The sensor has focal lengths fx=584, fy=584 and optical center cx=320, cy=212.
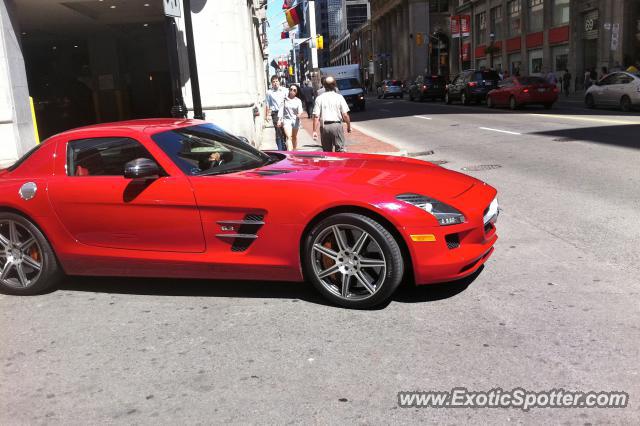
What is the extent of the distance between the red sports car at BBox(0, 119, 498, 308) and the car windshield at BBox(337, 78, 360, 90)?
32.0 m

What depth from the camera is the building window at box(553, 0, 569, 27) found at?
41406mm

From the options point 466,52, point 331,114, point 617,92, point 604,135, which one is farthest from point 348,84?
point 466,52

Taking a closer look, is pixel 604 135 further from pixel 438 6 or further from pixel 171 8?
pixel 438 6

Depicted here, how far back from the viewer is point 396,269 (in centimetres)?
408

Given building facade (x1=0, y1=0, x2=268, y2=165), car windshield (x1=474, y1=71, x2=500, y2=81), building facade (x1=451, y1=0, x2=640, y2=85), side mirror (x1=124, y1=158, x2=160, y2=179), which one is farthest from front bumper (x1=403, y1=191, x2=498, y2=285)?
building facade (x1=451, y1=0, x2=640, y2=85)

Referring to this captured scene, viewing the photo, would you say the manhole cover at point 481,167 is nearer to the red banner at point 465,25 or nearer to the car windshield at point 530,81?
the car windshield at point 530,81

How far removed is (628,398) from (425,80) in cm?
3960

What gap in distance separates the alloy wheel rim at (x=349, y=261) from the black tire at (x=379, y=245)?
0.02m

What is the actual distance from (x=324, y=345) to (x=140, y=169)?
1.97m

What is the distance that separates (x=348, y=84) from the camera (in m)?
36.7

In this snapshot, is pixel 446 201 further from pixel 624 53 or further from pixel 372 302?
pixel 624 53

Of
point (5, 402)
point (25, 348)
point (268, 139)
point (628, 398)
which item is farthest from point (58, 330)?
point (268, 139)

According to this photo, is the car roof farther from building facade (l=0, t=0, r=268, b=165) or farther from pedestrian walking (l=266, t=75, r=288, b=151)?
pedestrian walking (l=266, t=75, r=288, b=151)

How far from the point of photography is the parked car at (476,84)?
31000 mm
